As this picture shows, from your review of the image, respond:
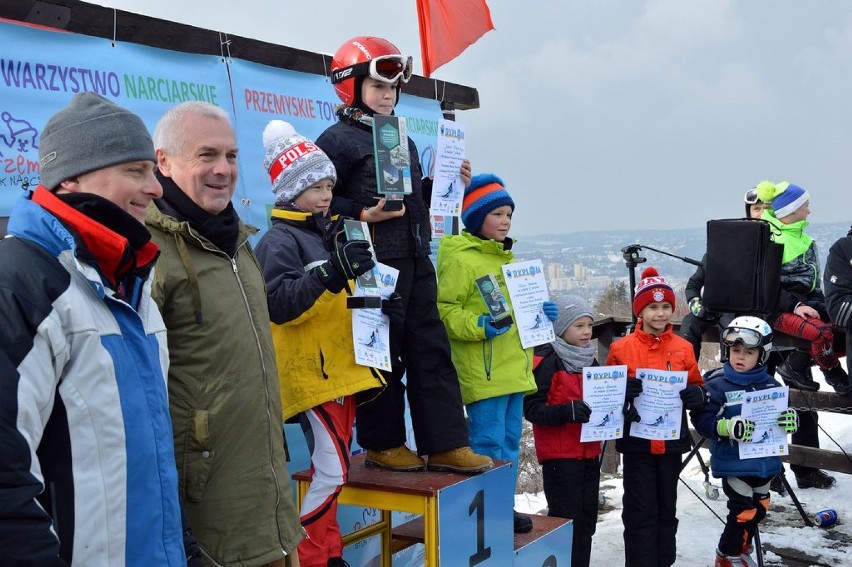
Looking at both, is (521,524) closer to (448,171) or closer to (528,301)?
(528,301)

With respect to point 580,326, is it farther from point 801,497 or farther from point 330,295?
point 801,497

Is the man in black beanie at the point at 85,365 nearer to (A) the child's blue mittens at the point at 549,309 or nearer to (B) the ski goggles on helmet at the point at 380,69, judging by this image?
(B) the ski goggles on helmet at the point at 380,69

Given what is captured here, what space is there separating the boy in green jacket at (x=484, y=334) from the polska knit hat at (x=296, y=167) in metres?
1.05

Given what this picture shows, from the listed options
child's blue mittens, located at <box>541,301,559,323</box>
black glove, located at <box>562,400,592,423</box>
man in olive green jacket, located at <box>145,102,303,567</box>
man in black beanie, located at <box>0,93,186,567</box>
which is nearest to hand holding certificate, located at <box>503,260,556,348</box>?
child's blue mittens, located at <box>541,301,559,323</box>

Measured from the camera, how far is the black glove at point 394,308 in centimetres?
375

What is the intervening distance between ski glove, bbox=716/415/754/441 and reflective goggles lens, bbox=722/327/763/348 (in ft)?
1.45

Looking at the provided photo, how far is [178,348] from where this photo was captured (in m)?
2.68

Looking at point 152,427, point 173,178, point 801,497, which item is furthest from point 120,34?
point 801,497

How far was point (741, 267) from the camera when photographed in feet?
20.5

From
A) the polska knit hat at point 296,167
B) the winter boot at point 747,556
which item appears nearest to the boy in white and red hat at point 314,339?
the polska knit hat at point 296,167

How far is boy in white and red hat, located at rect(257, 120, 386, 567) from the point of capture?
350 centimetres

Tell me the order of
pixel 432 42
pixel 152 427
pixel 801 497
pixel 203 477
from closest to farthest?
pixel 152 427, pixel 203 477, pixel 432 42, pixel 801 497

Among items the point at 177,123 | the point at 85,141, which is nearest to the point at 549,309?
the point at 177,123

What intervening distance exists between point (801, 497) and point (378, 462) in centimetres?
443
